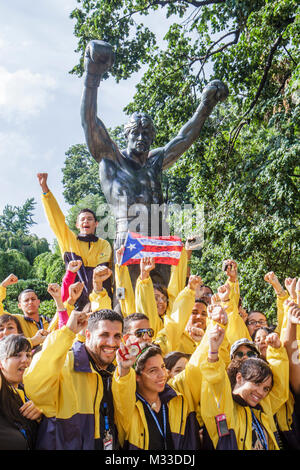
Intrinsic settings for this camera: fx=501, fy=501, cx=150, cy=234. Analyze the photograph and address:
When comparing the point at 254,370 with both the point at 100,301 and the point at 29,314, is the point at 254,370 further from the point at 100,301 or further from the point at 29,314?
the point at 29,314

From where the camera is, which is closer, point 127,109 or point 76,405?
point 76,405

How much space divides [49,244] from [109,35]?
2290cm

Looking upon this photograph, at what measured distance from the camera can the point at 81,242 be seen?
5.34 meters

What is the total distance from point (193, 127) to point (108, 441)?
544 cm

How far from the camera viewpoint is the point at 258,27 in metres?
8.59

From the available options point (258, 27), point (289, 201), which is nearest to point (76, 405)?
point (289, 201)

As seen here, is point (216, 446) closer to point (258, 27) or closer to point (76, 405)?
point (76, 405)

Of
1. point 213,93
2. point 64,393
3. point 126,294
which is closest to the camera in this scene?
point 64,393

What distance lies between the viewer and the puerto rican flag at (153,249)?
5.19m

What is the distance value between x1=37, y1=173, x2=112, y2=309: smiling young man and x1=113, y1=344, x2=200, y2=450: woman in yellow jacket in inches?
92.4

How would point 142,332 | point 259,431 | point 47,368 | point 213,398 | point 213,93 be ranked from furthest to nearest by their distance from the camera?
point 213,93 → point 142,332 → point 259,431 → point 213,398 → point 47,368

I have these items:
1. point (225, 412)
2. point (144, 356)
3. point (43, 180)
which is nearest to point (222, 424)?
point (225, 412)

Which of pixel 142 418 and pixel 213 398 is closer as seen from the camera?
pixel 142 418

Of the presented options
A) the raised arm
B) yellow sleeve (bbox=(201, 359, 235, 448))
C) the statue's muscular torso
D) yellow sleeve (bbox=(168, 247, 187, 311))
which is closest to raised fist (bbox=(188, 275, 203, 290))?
yellow sleeve (bbox=(168, 247, 187, 311))
